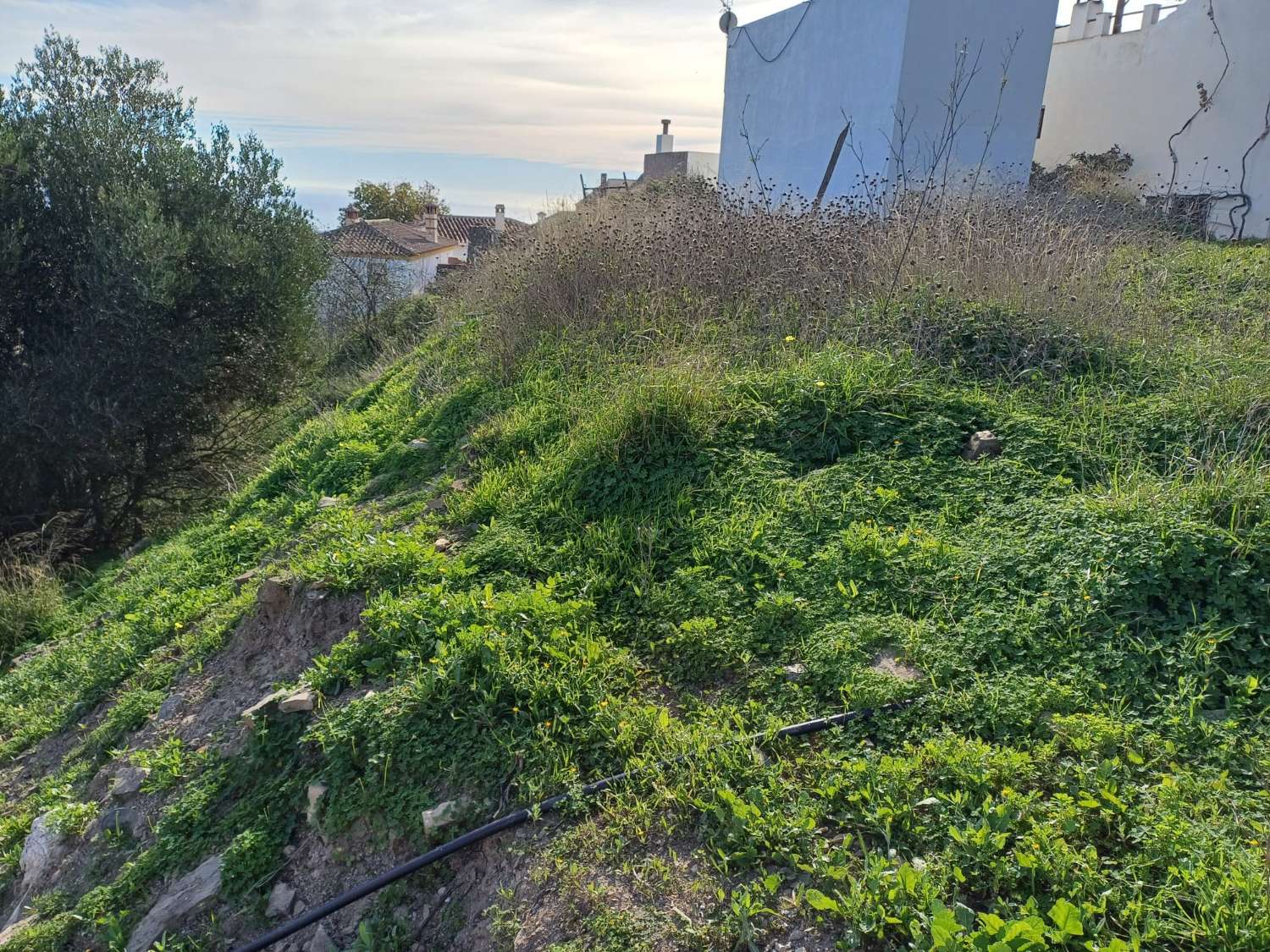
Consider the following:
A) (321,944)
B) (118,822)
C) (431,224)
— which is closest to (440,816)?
(321,944)

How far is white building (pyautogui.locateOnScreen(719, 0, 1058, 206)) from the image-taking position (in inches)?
415

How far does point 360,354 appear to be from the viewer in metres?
16.5

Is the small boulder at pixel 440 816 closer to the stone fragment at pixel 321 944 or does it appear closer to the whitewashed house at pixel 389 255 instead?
the stone fragment at pixel 321 944

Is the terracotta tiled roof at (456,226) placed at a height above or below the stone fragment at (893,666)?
above

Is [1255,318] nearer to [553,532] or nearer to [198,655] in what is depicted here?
[553,532]

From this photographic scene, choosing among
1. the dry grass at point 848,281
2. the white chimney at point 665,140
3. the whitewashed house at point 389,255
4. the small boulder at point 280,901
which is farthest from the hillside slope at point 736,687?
the white chimney at point 665,140

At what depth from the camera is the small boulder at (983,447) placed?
414 cm

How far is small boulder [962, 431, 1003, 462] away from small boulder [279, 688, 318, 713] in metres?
3.37

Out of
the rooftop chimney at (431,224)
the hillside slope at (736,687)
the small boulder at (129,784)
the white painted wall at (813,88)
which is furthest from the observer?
the rooftop chimney at (431,224)

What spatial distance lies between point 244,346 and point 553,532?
9.08 m

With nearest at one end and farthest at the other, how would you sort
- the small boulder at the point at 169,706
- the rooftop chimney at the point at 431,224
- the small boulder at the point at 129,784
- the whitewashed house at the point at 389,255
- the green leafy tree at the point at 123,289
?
1. the small boulder at the point at 129,784
2. the small boulder at the point at 169,706
3. the green leafy tree at the point at 123,289
4. the whitewashed house at the point at 389,255
5. the rooftop chimney at the point at 431,224

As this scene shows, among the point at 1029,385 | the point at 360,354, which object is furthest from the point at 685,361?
the point at 360,354

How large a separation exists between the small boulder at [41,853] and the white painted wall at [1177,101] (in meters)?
15.1

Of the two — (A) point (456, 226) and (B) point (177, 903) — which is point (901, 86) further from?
(A) point (456, 226)
